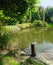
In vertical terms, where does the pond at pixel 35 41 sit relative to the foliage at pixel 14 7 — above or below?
below

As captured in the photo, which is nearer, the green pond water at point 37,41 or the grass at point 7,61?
the grass at point 7,61

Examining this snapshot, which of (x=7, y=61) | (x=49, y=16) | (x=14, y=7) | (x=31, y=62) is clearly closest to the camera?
(x=7, y=61)

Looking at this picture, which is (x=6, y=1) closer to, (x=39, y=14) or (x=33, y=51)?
(x=33, y=51)

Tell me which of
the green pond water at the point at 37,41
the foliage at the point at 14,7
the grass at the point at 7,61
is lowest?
the green pond water at the point at 37,41

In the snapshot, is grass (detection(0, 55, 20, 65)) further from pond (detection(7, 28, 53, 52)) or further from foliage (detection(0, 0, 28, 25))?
pond (detection(7, 28, 53, 52))

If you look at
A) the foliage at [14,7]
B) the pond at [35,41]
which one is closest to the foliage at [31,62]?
the pond at [35,41]

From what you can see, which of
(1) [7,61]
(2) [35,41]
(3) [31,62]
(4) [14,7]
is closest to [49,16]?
(2) [35,41]

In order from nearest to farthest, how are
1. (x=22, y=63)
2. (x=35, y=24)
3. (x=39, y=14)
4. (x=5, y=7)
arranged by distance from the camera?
(x=22, y=63) < (x=5, y=7) < (x=35, y=24) < (x=39, y=14)

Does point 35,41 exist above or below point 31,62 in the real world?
below

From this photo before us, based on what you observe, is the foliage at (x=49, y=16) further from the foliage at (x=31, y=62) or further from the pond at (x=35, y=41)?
the foliage at (x=31, y=62)

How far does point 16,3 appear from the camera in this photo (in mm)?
11906

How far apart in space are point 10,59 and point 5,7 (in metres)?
3.73

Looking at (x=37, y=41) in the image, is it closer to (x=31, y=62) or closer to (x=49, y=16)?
(x=31, y=62)

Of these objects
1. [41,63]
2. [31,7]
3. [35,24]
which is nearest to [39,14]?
[35,24]
